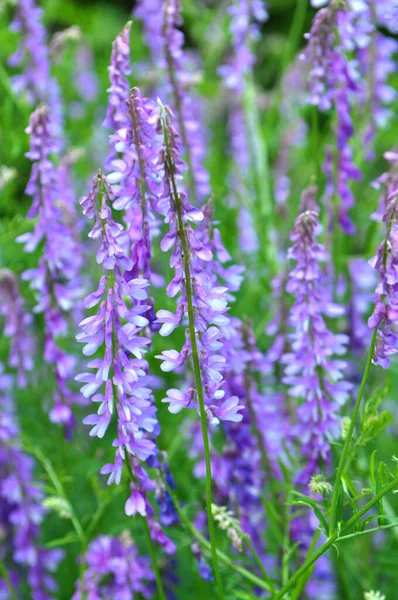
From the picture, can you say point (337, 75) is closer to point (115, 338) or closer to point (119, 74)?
point (119, 74)

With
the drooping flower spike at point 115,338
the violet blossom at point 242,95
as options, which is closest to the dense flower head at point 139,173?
the drooping flower spike at point 115,338

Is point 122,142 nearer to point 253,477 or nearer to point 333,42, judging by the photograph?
point 333,42

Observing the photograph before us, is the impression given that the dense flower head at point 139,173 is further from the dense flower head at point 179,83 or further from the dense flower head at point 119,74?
the dense flower head at point 179,83

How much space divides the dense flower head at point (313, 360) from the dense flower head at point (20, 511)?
87 cm

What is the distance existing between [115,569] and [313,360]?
784 millimetres

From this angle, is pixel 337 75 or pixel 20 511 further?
pixel 20 511

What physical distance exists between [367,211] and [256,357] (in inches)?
56.1

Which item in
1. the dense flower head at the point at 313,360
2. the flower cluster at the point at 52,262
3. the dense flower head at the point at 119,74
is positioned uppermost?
the dense flower head at the point at 119,74

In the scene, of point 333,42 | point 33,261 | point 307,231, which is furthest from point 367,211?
point 307,231

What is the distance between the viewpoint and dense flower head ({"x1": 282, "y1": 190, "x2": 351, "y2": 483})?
187cm

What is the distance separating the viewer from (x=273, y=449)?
2299 mm

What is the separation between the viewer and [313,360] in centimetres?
190

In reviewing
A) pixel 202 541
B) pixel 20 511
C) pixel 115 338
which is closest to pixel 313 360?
pixel 202 541

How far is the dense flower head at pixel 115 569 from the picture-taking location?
7.02 feet
